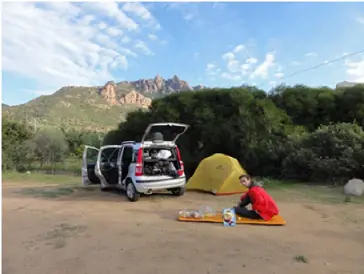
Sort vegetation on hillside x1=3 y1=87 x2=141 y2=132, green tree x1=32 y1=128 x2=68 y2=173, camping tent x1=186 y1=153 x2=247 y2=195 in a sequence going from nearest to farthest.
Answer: camping tent x1=186 y1=153 x2=247 y2=195 → green tree x1=32 y1=128 x2=68 y2=173 → vegetation on hillside x1=3 y1=87 x2=141 y2=132

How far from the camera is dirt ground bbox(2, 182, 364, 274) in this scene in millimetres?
4008

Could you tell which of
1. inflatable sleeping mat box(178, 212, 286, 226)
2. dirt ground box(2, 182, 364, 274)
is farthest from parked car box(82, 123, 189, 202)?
inflatable sleeping mat box(178, 212, 286, 226)

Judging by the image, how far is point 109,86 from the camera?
237 feet

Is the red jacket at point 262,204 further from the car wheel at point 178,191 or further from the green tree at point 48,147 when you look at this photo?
the green tree at point 48,147

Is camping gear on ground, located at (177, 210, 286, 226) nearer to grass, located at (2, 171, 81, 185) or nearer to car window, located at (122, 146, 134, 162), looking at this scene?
car window, located at (122, 146, 134, 162)

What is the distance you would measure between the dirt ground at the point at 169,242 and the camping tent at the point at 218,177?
2086mm

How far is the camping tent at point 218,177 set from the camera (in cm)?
1015

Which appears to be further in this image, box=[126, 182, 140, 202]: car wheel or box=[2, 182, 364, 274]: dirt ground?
box=[126, 182, 140, 202]: car wheel

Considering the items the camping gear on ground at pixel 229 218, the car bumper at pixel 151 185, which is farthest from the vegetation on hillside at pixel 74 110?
the camping gear on ground at pixel 229 218

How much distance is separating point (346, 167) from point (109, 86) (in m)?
65.6

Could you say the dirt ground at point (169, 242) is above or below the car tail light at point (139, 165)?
below

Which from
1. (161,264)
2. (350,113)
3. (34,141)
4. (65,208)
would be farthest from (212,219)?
(34,141)

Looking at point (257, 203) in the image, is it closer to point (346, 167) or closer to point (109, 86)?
point (346, 167)

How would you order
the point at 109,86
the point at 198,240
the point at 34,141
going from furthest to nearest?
the point at 109,86, the point at 34,141, the point at 198,240
